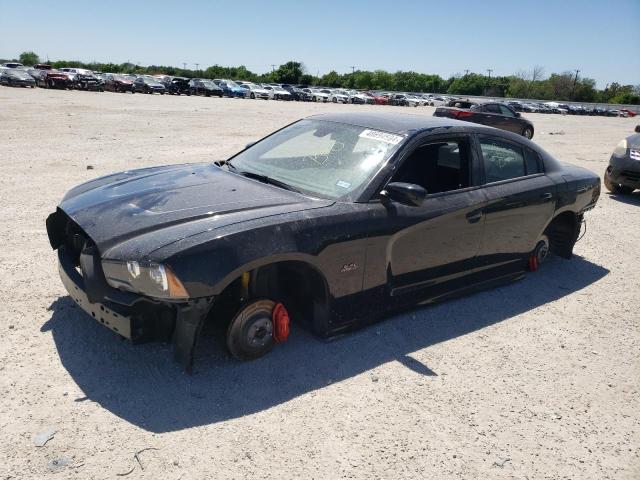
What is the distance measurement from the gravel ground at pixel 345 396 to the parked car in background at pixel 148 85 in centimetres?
3987

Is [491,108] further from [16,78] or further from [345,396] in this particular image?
[16,78]

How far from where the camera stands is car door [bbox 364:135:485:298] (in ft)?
11.3

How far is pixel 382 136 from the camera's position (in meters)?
3.82

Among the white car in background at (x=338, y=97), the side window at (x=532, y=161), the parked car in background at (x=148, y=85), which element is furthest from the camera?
the white car in background at (x=338, y=97)

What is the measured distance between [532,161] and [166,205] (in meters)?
3.38

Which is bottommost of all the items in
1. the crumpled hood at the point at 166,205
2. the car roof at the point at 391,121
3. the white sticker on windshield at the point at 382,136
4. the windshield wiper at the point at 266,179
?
the crumpled hood at the point at 166,205

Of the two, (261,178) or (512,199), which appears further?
(512,199)

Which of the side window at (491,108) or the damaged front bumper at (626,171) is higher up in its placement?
the side window at (491,108)

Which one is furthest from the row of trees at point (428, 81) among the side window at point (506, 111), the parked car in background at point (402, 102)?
the side window at point (506, 111)

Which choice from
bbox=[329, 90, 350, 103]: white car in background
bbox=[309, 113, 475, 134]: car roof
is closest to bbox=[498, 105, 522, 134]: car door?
bbox=[309, 113, 475, 134]: car roof

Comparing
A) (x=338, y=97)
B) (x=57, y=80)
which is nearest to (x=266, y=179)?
(x=57, y=80)

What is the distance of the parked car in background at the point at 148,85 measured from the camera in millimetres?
41031

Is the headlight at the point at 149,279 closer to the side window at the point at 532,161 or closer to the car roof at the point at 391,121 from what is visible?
the car roof at the point at 391,121

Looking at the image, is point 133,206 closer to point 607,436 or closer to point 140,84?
point 607,436
